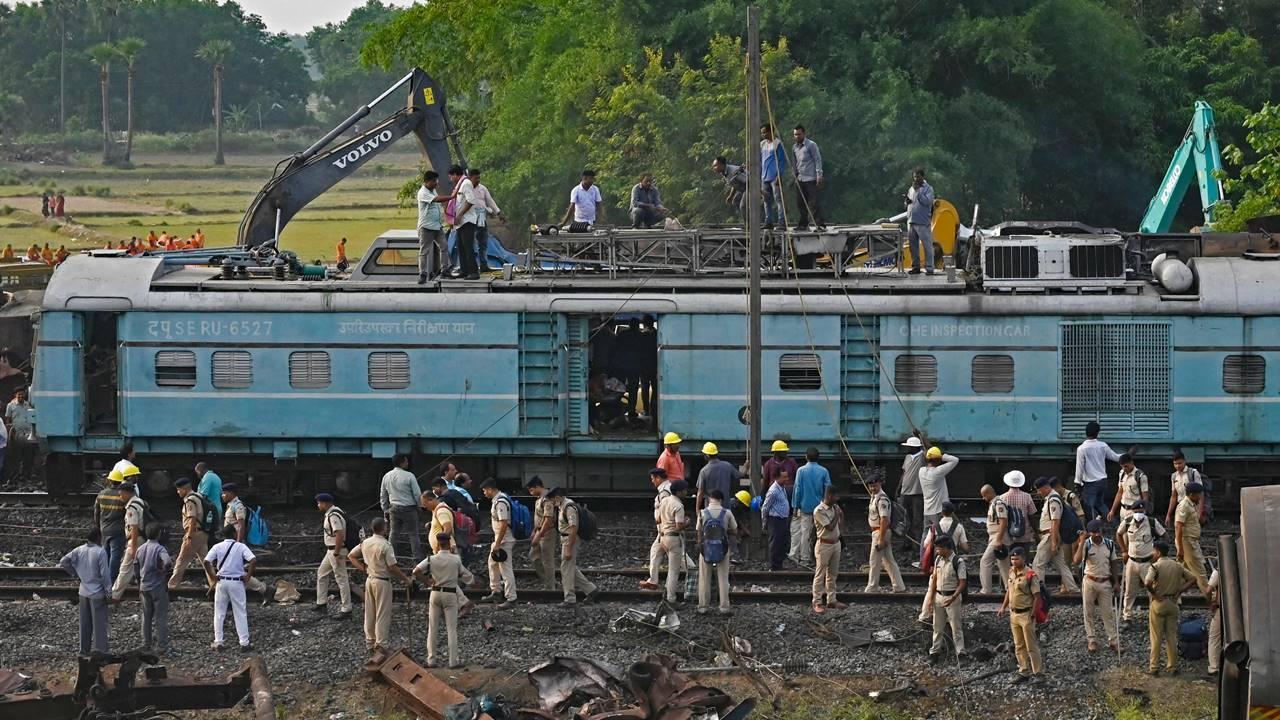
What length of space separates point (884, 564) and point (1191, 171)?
22739 millimetres

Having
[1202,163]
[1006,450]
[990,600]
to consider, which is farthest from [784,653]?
[1202,163]

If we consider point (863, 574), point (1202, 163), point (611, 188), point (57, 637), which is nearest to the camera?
point (57, 637)

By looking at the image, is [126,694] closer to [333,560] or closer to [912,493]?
[333,560]

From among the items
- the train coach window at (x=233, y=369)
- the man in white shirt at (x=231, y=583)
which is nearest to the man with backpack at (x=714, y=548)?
the man in white shirt at (x=231, y=583)

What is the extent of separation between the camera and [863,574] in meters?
21.8

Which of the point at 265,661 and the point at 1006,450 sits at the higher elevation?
the point at 1006,450

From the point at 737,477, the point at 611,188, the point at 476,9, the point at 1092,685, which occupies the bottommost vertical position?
the point at 1092,685

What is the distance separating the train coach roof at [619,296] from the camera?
24312mm

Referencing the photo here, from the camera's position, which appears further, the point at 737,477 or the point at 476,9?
the point at 476,9

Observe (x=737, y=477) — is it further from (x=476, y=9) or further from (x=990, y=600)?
(x=476, y=9)

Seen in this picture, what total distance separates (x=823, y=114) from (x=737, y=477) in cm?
2073

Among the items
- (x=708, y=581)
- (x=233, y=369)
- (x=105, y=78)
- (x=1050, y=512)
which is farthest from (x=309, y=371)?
(x=105, y=78)

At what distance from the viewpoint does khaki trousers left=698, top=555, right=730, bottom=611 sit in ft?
65.9

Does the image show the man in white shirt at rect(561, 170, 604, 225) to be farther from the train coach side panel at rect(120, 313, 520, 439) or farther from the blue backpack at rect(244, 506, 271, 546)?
the blue backpack at rect(244, 506, 271, 546)
